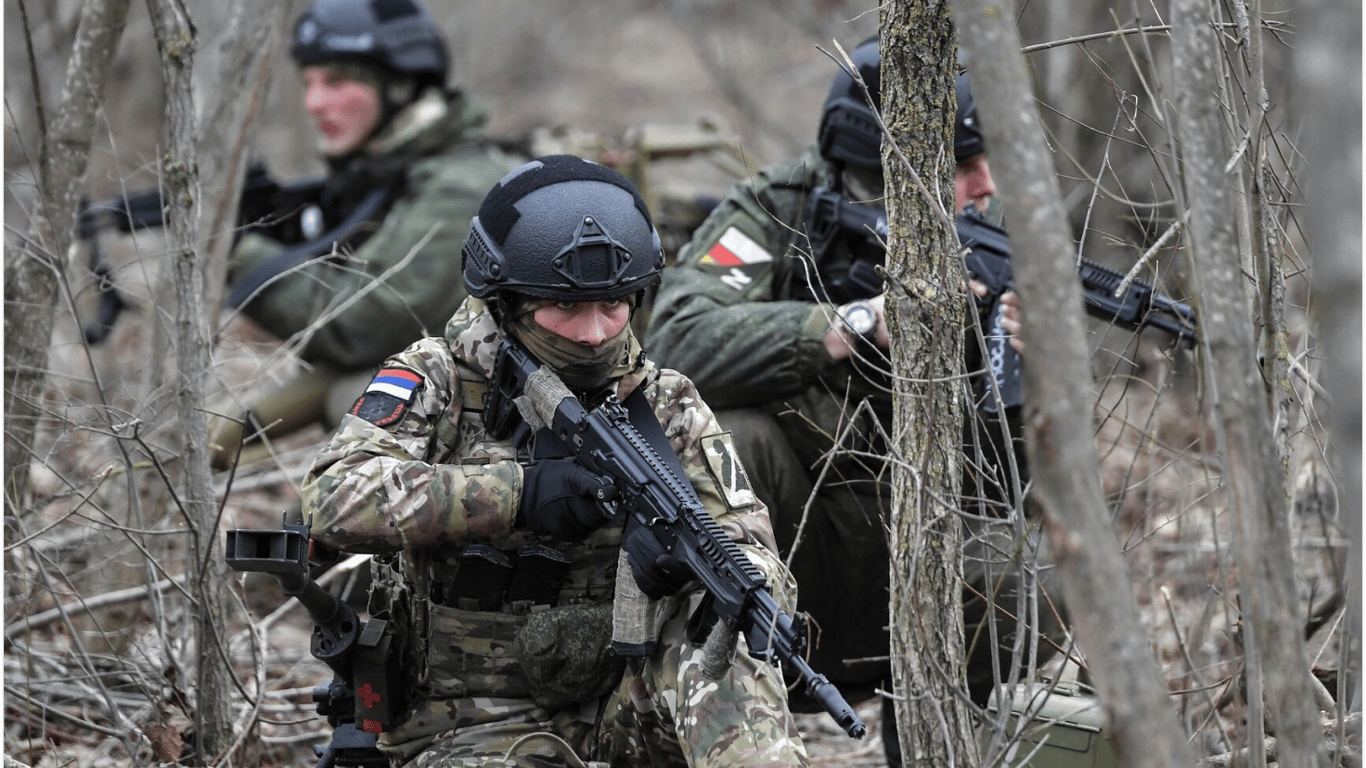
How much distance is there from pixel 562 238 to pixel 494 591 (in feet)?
2.58

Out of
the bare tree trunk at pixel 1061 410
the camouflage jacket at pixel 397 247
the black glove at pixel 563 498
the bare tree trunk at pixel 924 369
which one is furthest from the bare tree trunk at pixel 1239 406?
the camouflage jacket at pixel 397 247

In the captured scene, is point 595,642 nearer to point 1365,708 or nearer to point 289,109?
point 1365,708

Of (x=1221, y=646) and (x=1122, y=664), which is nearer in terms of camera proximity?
(x=1122, y=664)

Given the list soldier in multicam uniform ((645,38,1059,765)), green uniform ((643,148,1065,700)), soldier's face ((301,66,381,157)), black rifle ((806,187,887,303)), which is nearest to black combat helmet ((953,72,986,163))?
soldier in multicam uniform ((645,38,1059,765))

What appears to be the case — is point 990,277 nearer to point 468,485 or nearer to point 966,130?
point 966,130

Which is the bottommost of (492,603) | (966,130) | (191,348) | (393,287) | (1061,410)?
(492,603)

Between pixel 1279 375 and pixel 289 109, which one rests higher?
pixel 289 109

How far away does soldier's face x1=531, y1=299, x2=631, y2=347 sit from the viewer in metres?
3.25

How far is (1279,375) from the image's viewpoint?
266cm

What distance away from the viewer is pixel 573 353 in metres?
3.29

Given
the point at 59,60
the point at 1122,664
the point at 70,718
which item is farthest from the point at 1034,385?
the point at 59,60

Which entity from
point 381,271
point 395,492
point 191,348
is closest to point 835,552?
point 395,492

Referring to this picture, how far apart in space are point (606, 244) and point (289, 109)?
38.2ft

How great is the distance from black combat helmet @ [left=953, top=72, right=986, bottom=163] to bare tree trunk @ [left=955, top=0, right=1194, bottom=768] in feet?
7.45
